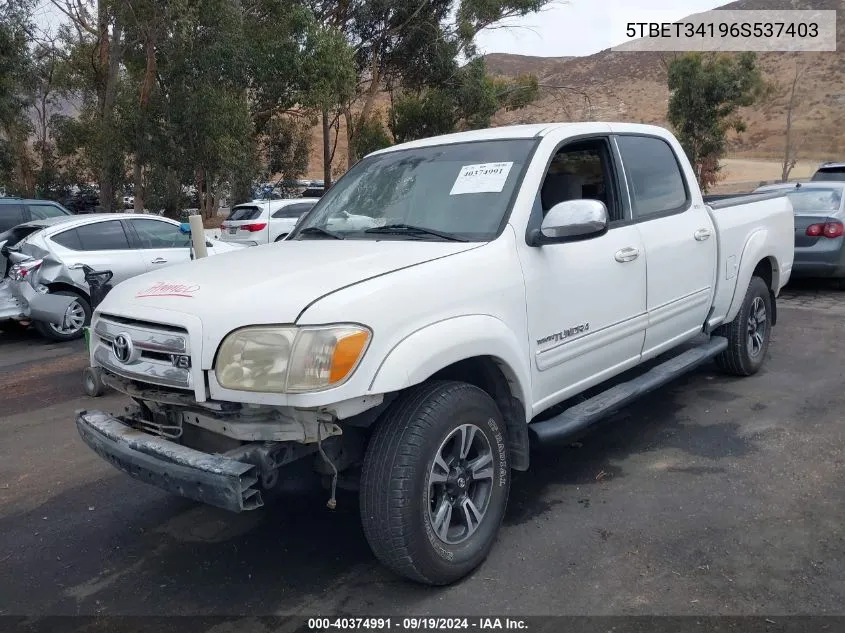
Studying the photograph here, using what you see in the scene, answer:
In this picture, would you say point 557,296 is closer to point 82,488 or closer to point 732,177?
point 82,488

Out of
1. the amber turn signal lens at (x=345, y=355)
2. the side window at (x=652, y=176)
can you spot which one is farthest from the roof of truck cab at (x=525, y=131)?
the amber turn signal lens at (x=345, y=355)

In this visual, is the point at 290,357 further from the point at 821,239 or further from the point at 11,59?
the point at 11,59

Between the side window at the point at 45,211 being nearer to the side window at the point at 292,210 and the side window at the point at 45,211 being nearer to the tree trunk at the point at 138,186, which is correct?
the tree trunk at the point at 138,186

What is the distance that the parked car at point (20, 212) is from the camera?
461 inches

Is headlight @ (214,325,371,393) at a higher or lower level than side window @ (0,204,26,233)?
lower

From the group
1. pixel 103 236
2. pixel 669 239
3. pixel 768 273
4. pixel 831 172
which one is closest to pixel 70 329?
pixel 103 236

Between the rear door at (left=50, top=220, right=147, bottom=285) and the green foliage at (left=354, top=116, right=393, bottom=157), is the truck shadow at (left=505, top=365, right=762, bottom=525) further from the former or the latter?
the green foliage at (left=354, top=116, right=393, bottom=157)

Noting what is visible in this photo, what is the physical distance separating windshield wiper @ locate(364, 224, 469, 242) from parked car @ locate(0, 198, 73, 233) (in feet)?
31.2

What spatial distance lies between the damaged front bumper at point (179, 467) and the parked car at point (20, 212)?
31.6 ft

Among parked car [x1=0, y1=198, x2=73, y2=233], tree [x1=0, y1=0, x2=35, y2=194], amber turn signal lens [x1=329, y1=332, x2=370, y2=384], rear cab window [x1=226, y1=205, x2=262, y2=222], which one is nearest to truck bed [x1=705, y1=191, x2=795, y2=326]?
amber turn signal lens [x1=329, y1=332, x2=370, y2=384]

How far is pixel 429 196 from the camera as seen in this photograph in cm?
400

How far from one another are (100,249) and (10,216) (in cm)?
327

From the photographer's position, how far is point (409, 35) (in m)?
24.3

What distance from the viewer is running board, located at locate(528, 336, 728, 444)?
12.2 feet
